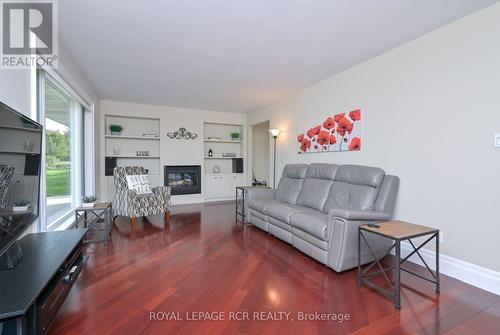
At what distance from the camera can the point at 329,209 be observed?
2945 mm

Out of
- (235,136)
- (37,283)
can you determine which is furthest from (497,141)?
(235,136)

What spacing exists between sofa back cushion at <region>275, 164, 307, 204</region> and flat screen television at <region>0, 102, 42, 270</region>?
9.58 feet

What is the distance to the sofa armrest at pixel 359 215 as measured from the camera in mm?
2152

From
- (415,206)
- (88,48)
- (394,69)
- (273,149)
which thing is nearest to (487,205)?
(415,206)

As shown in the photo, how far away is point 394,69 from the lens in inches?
106

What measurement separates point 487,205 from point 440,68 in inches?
52.7

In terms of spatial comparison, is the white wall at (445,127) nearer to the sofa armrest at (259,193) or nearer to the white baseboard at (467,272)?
the white baseboard at (467,272)

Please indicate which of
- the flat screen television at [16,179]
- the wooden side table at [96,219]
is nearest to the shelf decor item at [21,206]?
the flat screen television at [16,179]

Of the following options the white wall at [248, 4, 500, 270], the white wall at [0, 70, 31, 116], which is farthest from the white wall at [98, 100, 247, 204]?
the white wall at [248, 4, 500, 270]

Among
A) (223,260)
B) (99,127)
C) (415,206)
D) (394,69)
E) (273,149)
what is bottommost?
(223,260)

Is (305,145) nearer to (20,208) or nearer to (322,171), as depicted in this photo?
(322,171)

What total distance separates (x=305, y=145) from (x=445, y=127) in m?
2.04

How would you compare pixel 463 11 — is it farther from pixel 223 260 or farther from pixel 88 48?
pixel 88 48

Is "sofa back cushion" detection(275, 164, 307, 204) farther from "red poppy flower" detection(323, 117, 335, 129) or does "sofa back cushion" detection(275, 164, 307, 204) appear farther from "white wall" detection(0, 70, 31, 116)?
"white wall" detection(0, 70, 31, 116)
